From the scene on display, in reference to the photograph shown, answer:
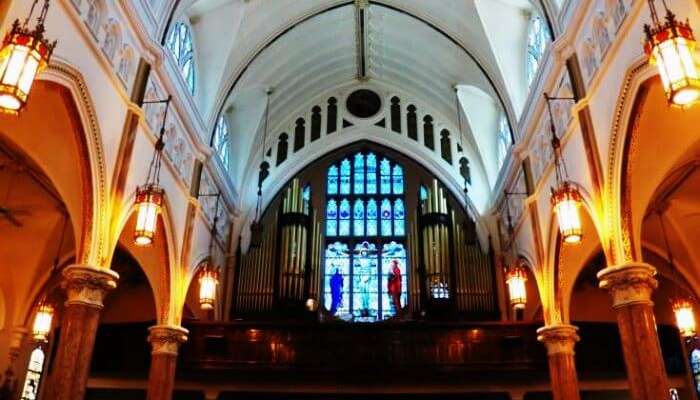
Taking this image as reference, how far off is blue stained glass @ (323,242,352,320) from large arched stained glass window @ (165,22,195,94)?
8.39 metres

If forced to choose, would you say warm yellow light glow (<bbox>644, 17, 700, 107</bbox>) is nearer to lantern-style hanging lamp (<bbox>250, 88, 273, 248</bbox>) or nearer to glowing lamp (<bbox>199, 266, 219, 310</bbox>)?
glowing lamp (<bbox>199, 266, 219, 310</bbox>)

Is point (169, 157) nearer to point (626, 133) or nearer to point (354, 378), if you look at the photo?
point (354, 378)

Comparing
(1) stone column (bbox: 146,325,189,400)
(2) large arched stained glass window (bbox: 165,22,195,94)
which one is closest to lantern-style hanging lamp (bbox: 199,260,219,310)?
(1) stone column (bbox: 146,325,189,400)

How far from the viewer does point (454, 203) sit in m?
23.1

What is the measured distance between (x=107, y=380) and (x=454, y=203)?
13.4m

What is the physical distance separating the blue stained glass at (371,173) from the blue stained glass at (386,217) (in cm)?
68

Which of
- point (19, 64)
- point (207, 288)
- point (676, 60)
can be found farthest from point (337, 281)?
point (676, 60)

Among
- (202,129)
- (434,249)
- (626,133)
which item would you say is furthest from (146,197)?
(434,249)

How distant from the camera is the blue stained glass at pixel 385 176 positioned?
23.9 m

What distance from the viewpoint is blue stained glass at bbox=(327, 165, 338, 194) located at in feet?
Result: 78.5

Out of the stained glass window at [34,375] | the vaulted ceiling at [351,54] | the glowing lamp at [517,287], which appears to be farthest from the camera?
the stained glass window at [34,375]

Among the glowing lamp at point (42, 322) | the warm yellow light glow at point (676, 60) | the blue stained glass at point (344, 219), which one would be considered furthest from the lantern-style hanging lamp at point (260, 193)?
the warm yellow light glow at point (676, 60)

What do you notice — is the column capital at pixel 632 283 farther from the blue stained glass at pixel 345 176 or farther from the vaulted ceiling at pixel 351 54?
the blue stained glass at pixel 345 176

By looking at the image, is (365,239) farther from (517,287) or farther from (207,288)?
(517,287)
